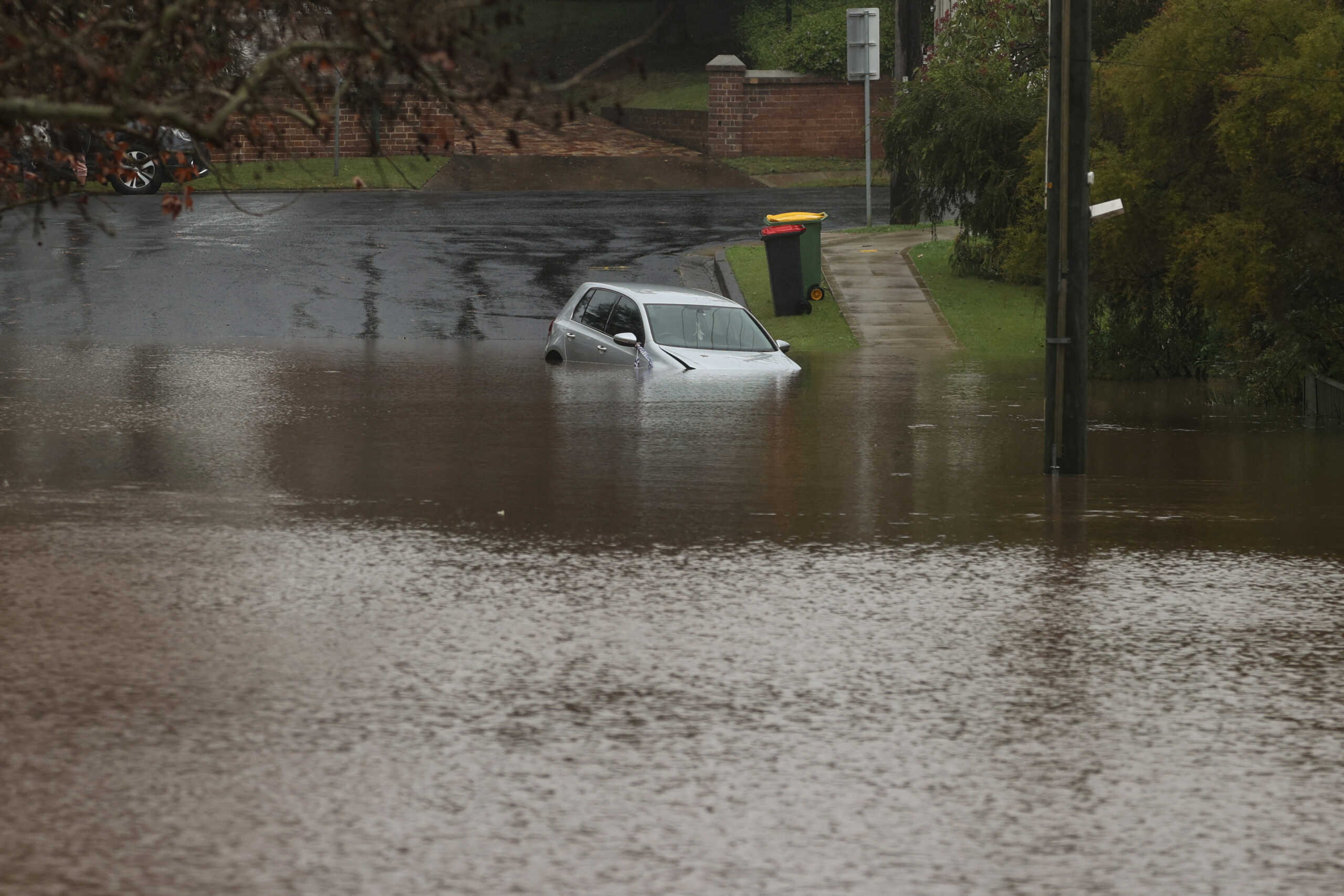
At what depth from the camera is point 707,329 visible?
21406 mm

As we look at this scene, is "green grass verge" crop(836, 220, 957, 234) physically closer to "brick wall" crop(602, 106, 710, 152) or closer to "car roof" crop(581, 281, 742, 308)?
"brick wall" crop(602, 106, 710, 152)

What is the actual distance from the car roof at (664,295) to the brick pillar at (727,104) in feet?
84.6

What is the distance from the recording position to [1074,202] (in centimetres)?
1406

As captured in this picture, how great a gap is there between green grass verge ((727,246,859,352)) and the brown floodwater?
10.1 metres

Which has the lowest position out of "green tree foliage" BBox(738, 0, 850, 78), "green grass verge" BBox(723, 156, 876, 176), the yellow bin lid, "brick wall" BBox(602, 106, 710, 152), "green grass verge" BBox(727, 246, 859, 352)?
"green grass verge" BBox(727, 246, 859, 352)

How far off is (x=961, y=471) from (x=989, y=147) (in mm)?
14266

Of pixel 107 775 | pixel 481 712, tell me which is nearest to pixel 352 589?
pixel 481 712

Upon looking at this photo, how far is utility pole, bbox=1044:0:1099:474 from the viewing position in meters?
13.8

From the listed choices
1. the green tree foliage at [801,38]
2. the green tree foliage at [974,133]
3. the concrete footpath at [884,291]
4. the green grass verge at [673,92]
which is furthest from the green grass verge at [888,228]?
the green tree foliage at [801,38]

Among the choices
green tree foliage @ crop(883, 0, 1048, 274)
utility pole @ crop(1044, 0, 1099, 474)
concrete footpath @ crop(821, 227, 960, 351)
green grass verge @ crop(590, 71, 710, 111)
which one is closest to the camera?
utility pole @ crop(1044, 0, 1099, 474)

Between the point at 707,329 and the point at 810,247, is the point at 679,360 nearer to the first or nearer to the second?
the point at 707,329

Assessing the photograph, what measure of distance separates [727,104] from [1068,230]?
110ft

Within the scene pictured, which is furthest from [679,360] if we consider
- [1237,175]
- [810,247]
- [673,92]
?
[673,92]

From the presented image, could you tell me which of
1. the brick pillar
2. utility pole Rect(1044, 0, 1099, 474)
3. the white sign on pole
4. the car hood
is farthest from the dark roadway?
utility pole Rect(1044, 0, 1099, 474)
